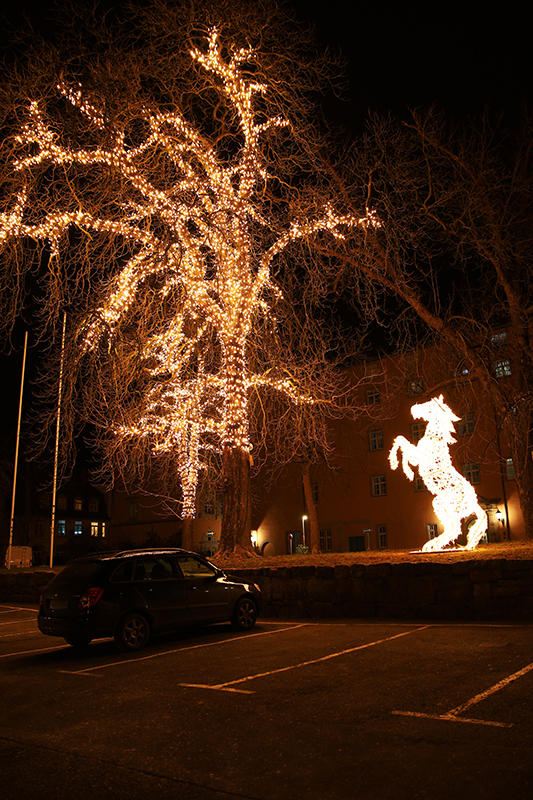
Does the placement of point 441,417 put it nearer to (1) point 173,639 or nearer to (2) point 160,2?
(1) point 173,639

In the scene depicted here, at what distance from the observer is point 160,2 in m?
15.2

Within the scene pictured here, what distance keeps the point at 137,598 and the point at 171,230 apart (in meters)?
9.57

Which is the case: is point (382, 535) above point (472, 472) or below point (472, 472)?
below

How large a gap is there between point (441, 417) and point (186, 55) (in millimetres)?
10988

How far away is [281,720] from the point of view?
218 inches

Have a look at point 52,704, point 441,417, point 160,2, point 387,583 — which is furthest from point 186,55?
point 52,704

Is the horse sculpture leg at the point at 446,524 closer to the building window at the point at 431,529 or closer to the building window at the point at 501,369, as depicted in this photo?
the building window at the point at 501,369

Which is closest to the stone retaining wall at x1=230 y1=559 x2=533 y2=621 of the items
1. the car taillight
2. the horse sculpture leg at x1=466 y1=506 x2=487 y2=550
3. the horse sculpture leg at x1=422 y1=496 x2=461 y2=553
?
the horse sculpture leg at x1=422 y1=496 x2=461 y2=553

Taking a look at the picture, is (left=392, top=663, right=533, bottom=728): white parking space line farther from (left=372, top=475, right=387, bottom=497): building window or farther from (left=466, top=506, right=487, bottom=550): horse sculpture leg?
(left=372, top=475, right=387, bottom=497): building window

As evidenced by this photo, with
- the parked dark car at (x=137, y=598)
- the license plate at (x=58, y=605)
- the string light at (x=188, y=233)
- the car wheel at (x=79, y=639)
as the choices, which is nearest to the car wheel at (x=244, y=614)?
the parked dark car at (x=137, y=598)

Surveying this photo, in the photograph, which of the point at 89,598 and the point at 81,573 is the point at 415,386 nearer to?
the point at 81,573

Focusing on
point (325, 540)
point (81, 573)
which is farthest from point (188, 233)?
point (325, 540)

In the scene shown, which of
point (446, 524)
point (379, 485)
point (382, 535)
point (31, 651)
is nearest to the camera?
point (31, 651)

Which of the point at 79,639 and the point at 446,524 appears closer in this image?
the point at 79,639
